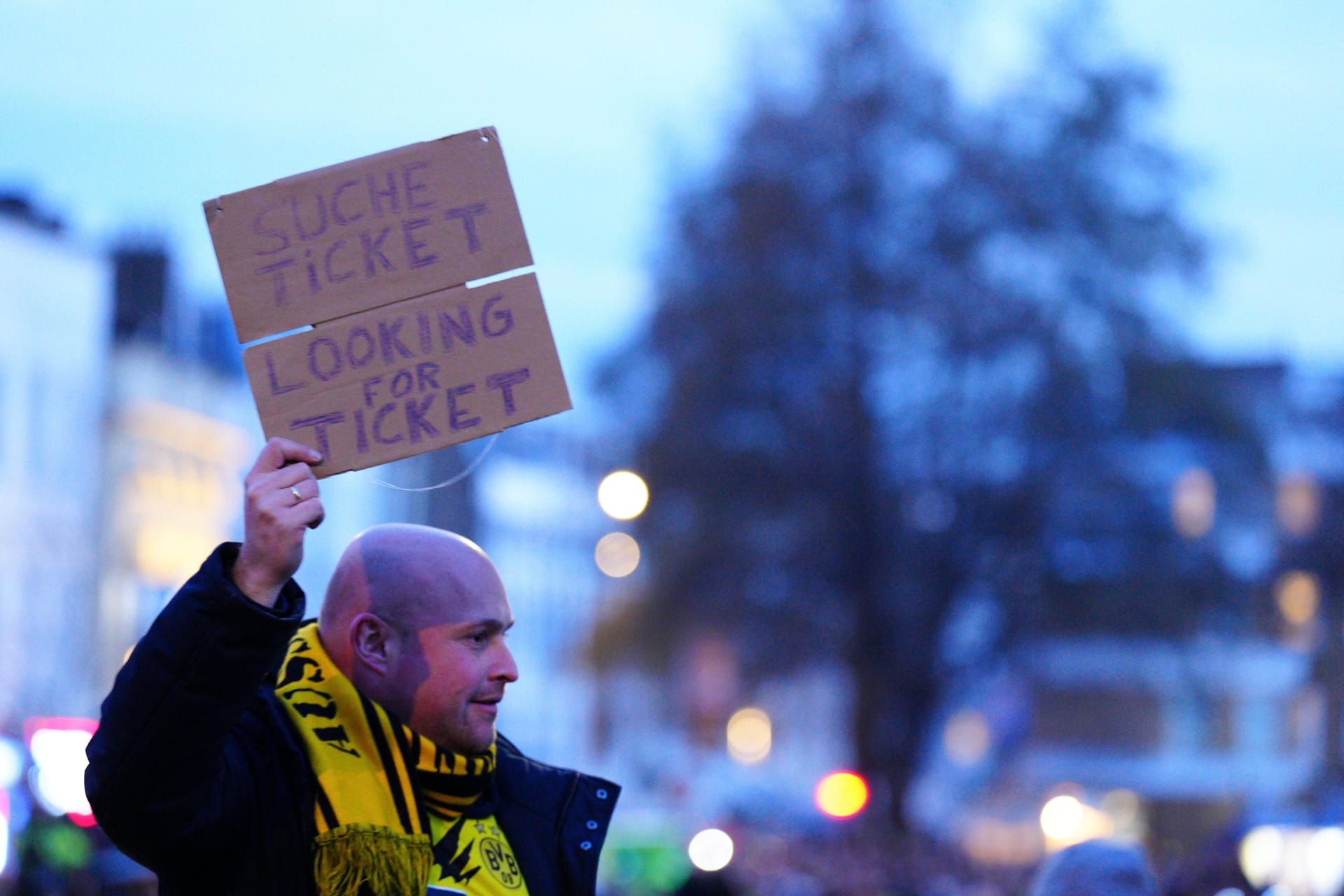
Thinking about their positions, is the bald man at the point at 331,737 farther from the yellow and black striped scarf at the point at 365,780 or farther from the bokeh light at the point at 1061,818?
the bokeh light at the point at 1061,818

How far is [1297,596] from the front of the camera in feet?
96.6

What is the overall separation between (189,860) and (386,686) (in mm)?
530

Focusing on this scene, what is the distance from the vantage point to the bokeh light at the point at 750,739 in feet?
261

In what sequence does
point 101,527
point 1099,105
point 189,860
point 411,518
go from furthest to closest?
1. point 411,518
2. point 101,527
3. point 1099,105
4. point 189,860

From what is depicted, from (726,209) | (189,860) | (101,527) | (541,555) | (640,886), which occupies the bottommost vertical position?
(189,860)

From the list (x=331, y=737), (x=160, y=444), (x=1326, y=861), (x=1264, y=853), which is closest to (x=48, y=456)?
(x=160, y=444)

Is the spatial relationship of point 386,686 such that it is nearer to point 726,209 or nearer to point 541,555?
point 726,209

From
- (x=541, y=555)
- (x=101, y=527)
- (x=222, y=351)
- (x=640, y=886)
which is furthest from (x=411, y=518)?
(x=640, y=886)

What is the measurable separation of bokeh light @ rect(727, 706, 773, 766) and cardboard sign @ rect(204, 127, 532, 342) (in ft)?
250

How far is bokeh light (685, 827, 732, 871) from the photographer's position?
10.9 metres

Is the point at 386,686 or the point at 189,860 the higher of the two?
the point at 386,686

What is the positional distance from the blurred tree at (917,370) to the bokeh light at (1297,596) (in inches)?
89.9

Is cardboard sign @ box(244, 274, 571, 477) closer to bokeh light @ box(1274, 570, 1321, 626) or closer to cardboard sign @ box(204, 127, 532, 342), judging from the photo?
cardboard sign @ box(204, 127, 532, 342)

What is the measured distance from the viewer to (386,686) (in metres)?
3.19
